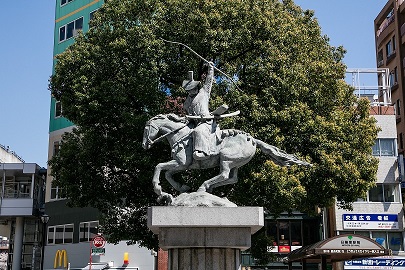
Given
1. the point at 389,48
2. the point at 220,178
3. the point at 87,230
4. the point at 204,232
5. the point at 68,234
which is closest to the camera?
the point at 204,232

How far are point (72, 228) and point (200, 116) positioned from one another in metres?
24.0

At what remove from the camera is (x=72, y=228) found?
3472 centimetres

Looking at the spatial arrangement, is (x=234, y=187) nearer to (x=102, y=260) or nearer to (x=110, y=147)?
(x=110, y=147)

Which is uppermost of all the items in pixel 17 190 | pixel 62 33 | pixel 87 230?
pixel 62 33

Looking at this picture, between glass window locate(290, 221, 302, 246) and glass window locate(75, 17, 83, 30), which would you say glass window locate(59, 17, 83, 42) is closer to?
glass window locate(75, 17, 83, 30)

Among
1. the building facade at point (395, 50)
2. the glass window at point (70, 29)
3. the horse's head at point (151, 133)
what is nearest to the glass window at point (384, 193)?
the building facade at point (395, 50)

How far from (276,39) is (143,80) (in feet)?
15.7

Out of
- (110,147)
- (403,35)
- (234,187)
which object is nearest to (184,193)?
(234,187)

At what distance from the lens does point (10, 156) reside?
55.8 metres

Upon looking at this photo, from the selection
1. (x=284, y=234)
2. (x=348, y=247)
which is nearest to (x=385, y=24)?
A: (x=284, y=234)

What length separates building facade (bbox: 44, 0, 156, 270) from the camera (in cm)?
3164

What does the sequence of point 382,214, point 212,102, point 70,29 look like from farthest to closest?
point 70,29 < point 382,214 < point 212,102

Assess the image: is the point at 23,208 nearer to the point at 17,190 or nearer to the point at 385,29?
the point at 17,190

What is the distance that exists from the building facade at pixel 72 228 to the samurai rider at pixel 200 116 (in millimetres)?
18160
